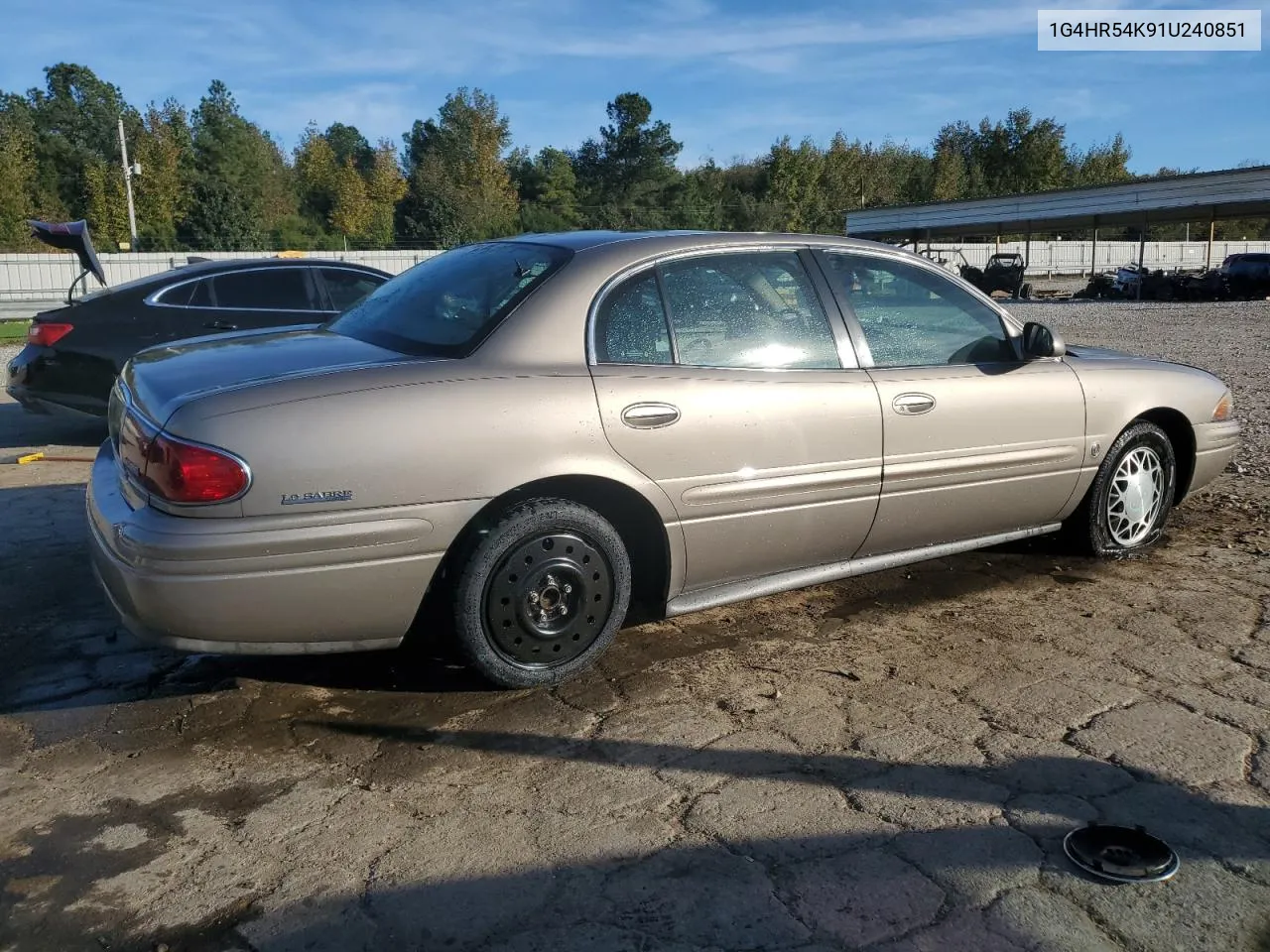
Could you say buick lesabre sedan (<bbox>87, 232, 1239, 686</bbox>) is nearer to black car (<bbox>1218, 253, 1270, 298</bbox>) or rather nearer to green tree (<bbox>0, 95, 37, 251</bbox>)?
black car (<bbox>1218, 253, 1270, 298</bbox>)

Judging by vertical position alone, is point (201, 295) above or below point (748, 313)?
above

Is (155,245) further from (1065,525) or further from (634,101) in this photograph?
(1065,525)

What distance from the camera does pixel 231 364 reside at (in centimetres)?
350

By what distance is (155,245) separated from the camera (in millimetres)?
47812

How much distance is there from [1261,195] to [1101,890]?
117 ft

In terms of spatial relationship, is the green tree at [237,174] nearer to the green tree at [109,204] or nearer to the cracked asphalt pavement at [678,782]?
the green tree at [109,204]

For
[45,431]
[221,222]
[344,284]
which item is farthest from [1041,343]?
[221,222]

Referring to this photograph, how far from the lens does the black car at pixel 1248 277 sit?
30.2 metres

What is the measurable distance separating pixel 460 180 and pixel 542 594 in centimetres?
5920

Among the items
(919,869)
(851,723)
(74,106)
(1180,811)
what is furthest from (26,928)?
(74,106)

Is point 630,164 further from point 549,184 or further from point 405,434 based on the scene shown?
point 405,434

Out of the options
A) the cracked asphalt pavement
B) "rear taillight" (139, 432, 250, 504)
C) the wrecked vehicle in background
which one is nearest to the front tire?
the cracked asphalt pavement

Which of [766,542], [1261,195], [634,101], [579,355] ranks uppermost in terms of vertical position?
[634,101]

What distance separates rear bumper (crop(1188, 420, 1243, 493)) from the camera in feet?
A: 17.2
